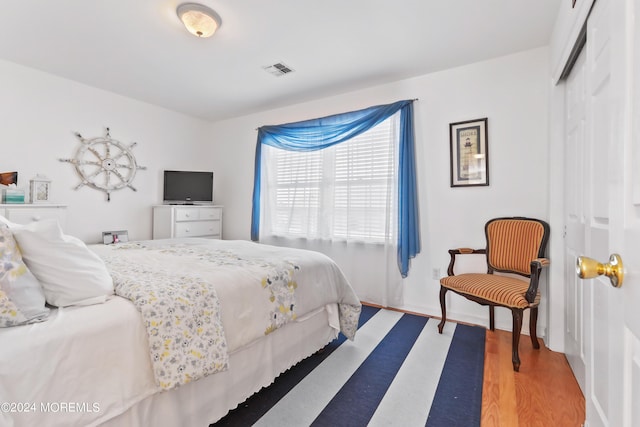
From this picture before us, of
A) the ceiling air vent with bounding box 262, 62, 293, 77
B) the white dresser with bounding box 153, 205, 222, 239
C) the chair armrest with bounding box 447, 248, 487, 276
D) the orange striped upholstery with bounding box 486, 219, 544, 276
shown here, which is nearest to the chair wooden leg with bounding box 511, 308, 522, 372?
the orange striped upholstery with bounding box 486, 219, 544, 276

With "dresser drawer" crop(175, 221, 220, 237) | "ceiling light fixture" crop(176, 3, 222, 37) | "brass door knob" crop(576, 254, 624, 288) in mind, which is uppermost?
"ceiling light fixture" crop(176, 3, 222, 37)

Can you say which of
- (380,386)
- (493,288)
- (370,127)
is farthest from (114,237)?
(493,288)

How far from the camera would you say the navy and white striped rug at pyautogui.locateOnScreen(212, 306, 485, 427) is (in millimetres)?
1481

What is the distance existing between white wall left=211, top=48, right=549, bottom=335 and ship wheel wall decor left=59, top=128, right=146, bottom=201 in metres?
2.88

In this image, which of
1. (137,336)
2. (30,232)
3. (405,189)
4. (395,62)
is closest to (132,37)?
(30,232)

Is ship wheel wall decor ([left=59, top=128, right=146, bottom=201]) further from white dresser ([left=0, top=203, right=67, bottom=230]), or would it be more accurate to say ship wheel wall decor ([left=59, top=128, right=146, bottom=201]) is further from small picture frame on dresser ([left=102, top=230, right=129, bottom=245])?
white dresser ([left=0, top=203, right=67, bottom=230])

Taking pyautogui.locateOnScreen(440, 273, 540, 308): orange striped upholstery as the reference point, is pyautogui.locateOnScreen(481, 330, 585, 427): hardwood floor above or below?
below

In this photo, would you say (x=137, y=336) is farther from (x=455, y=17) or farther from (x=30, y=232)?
(x=455, y=17)

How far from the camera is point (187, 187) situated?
4.25 m

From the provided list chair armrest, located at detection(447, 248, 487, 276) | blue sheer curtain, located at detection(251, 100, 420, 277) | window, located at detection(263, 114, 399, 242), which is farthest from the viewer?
window, located at detection(263, 114, 399, 242)

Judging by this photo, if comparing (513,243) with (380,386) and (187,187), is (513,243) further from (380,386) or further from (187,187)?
(187,187)

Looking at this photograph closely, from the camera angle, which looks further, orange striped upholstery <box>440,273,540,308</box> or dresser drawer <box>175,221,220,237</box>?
dresser drawer <box>175,221,220,237</box>

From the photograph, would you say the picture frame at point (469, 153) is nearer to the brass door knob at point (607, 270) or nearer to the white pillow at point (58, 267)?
the brass door knob at point (607, 270)

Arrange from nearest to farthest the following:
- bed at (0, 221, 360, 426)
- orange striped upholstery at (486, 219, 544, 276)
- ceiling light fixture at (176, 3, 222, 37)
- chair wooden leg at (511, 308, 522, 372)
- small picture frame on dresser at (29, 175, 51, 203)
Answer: bed at (0, 221, 360, 426) < chair wooden leg at (511, 308, 522, 372) < ceiling light fixture at (176, 3, 222, 37) < orange striped upholstery at (486, 219, 544, 276) < small picture frame on dresser at (29, 175, 51, 203)
